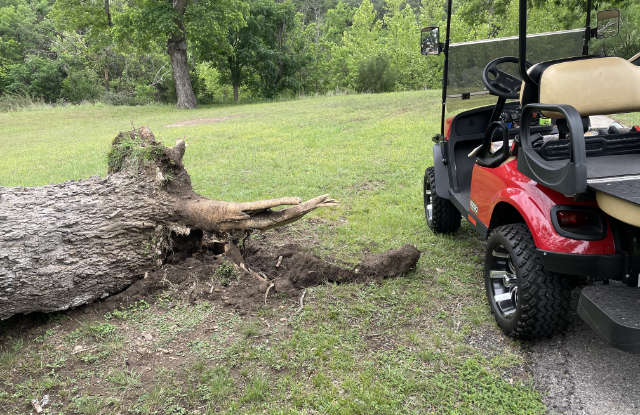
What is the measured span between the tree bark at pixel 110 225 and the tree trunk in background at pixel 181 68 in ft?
65.1

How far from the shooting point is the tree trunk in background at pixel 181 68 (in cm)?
2241

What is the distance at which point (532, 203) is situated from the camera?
259 cm

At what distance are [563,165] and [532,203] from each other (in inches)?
11.7

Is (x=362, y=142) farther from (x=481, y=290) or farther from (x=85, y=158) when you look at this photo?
(x=481, y=290)

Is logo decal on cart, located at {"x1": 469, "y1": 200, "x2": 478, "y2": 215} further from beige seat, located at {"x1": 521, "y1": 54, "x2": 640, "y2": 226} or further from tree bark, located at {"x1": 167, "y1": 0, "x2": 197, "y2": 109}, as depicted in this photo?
tree bark, located at {"x1": 167, "y1": 0, "x2": 197, "y2": 109}

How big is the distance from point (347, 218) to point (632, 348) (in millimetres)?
3504

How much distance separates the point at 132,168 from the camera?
397 cm

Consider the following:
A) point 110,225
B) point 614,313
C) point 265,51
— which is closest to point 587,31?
point 614,313

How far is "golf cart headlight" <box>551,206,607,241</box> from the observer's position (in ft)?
7.77

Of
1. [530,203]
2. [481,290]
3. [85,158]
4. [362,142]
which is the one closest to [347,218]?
[481,290]

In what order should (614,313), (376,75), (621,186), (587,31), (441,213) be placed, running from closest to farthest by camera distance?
(614,313)
(621,186)
(587,31)
(441,213)
(376,75)

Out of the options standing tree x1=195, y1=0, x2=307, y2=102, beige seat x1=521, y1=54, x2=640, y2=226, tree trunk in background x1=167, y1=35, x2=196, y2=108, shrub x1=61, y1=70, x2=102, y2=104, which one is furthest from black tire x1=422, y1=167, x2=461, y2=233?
shrub x1=61, y1=70, x2=102, y2=104

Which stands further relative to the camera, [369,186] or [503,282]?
[369,186]

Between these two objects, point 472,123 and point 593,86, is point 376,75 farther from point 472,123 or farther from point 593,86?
point 593,86
